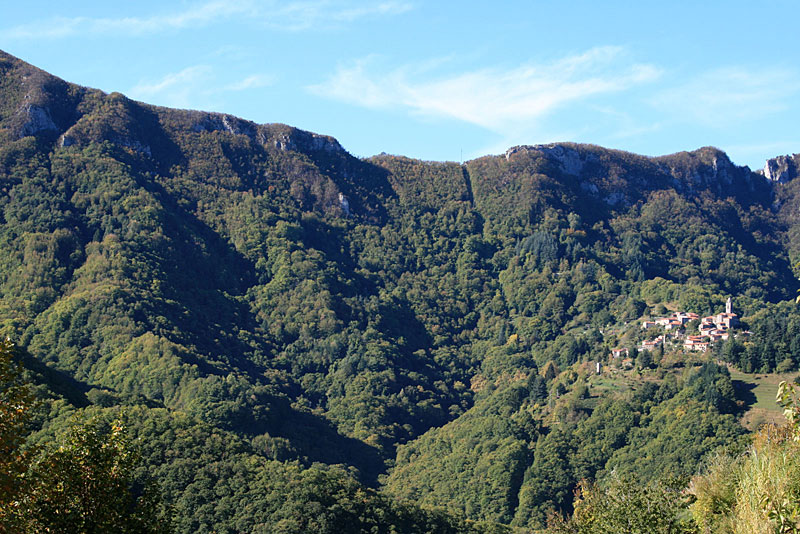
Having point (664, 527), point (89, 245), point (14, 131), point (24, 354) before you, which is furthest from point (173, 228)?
point (664, 527)

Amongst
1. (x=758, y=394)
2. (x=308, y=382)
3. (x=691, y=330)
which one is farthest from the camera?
(x=308, y=382)

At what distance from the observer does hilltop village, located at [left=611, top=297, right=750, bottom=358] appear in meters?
150

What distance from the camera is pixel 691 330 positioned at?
161 meters

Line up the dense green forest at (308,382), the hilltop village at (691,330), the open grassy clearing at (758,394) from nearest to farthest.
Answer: the dense green forest at (308,382), the open grassy clearing at (758,394), the hilltop village at (691,330)

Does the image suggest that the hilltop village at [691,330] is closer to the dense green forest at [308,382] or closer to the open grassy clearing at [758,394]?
the dense green forest at [308,382]

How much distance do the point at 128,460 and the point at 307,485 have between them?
67350 mm

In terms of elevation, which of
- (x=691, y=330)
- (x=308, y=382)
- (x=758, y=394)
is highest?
(x=691, y=330)

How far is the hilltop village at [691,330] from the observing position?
493ft

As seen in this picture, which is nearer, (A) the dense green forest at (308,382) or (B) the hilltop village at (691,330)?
(A) the dense green forest at (308,382)

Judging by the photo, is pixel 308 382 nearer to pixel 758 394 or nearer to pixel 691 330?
pixel 691 330

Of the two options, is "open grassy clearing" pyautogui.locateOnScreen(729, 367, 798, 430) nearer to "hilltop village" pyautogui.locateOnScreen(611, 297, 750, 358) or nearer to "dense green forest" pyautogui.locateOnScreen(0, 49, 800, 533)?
"dense green forest" pyautogui.locateOnScreen(0, 49, 800, 533)

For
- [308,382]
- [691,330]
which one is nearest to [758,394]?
[691,330]

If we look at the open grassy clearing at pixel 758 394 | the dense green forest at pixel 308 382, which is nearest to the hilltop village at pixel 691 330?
the dense green forest at pixel 308 382

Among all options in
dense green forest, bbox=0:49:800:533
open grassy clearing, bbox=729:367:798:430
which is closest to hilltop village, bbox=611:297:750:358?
dense green forest, bbox=0:49:800:533
